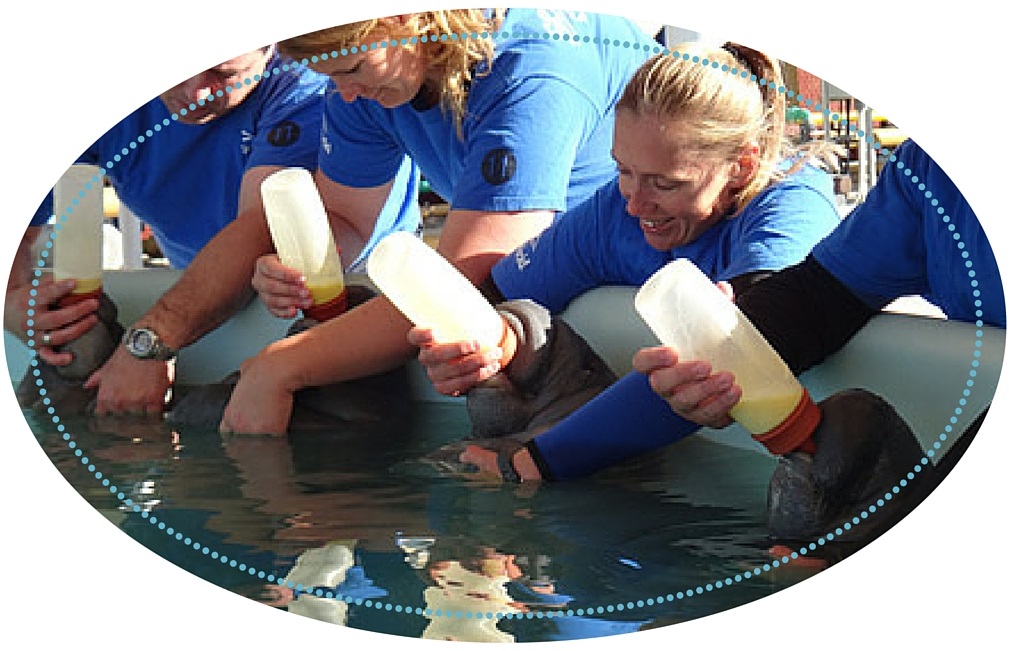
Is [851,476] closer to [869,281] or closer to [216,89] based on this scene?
[869,281]

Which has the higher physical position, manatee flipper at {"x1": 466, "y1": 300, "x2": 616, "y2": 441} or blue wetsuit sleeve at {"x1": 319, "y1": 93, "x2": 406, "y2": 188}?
blue wetsuit sleeve at {"x1": 319, "y1": 93, "x2": 406, "y2": 188}

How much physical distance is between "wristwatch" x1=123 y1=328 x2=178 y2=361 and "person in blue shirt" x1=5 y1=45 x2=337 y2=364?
37 mm

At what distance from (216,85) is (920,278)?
1.84 ft

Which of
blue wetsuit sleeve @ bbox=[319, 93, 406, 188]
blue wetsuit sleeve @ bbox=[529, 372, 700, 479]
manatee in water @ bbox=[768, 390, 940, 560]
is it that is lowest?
manatee in water @ bbox=[768, 390, 940, 560]

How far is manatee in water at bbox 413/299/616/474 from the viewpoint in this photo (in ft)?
4.04

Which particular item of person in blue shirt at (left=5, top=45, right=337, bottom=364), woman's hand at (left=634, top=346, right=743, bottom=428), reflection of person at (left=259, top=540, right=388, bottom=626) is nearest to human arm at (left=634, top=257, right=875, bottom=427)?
woman's hand at (left=634, top=346, right=743, bottom=428)

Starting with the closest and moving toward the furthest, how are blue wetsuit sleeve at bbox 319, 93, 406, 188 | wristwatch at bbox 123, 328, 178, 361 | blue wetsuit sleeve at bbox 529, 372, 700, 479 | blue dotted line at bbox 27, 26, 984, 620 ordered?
1. blue dotted line at bbox 27, 26, 984, 620
2. blue wetsuit sleeve at bbox 529, 372, 700, 479
3. blue wetsuit sleeve at bbox 319, 93, 406, 188
4. wristwatch at bbox 123, 328, 178, 361

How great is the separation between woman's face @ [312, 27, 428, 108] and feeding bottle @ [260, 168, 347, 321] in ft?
0.27

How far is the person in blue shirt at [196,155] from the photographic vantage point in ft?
4.07

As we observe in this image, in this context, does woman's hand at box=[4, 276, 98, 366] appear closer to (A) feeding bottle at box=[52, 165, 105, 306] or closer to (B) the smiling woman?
(A) feeding bottle at box=[52, 165, 105, 306]

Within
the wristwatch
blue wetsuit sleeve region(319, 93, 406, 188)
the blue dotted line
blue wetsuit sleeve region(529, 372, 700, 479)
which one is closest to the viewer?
the blue dotted line

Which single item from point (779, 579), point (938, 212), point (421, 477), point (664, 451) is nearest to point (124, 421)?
point (421, 477)

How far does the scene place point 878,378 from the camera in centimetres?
114

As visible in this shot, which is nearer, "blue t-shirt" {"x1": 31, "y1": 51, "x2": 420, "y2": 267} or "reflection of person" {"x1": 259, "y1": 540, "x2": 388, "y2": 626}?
"reflection of person" {"x1": 259, "y1": 540, "x2": 388, "y2": 626}
